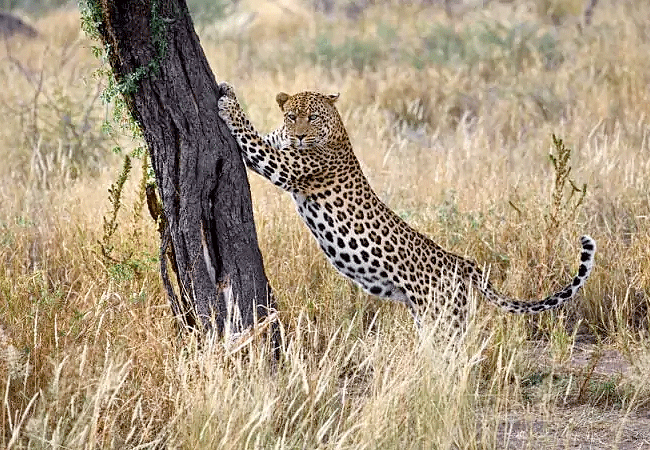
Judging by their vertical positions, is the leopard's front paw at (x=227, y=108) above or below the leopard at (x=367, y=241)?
above

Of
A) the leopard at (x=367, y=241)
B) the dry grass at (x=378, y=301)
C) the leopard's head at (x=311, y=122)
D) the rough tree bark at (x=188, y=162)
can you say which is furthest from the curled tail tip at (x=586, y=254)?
the rough tree bark at (x=188, y=162)

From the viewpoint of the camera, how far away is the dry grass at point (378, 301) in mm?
4137

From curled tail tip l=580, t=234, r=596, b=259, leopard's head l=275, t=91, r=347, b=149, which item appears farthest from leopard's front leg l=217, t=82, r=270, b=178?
curled tail tip l=580, t=234, r=596, b=259

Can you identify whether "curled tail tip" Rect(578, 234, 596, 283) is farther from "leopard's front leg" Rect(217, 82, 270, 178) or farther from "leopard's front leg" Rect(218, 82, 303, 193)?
"leopard's front leg" Rect(217, 82, 270, 178)

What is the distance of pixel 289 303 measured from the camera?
592cm

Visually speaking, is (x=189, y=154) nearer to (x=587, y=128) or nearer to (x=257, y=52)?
(x=587, y=128)

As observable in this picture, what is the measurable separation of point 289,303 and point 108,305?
1.23 meters

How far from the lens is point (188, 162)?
4.78 m

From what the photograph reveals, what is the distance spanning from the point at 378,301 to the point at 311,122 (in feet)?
3.67

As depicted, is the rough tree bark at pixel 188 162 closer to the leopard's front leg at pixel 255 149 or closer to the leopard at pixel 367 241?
the leopard's front leg at pixel 255 149

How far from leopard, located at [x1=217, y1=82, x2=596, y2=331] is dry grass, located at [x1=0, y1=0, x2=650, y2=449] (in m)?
0.18

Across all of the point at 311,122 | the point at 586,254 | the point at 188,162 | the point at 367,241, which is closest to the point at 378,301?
the point at 367,241

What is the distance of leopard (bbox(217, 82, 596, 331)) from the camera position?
18.1ft

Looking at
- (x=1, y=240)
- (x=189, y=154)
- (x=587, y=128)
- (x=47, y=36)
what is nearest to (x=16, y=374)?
(x=189, y=154)
